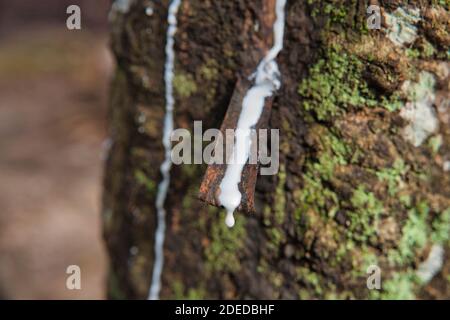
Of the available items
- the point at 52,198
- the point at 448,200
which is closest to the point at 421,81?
the point at 448,200

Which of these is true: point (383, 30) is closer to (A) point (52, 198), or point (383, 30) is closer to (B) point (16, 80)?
(A) point (52, 198)

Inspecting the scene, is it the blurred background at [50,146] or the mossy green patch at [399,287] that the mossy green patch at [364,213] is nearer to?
the mossy green patch at [399,287]

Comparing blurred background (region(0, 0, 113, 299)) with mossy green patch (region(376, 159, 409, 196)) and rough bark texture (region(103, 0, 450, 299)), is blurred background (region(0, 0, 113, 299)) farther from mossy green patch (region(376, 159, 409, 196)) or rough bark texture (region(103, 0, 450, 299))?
mossy green patch (region(376, 159, 409, 196))

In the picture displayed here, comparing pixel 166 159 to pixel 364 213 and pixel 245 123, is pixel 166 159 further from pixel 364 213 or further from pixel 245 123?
pixel 364 213

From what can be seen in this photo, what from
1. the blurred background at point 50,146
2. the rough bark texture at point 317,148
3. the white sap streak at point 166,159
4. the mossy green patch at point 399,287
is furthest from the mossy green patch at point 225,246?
the blurred background at point 50,146

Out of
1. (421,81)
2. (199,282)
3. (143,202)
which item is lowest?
(199,282)

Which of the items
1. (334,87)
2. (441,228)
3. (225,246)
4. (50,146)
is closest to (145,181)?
(225,246)

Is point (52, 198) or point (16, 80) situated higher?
point (16, 80)

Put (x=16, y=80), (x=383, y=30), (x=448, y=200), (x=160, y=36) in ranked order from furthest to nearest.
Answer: (x=16, y=80)
(x=160, y=36)
(x=448, y=200)
(x=383, y=30)
